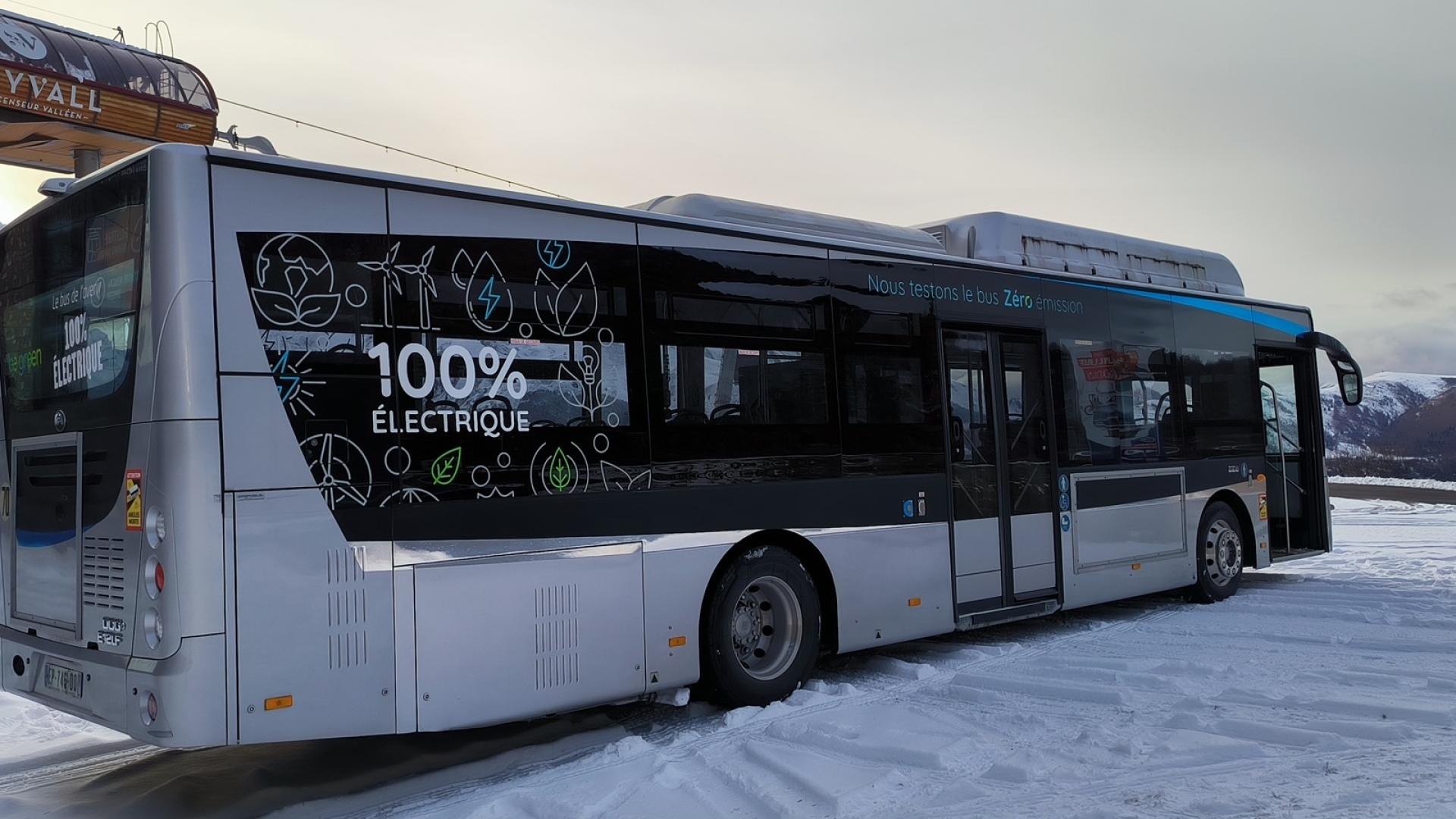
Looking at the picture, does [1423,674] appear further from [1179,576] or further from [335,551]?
[335,551]

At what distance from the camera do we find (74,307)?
561cm

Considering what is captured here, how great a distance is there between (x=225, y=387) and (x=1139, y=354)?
326 inches

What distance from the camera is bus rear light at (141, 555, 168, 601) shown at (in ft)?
15.9

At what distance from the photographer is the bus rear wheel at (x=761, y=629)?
6.81m

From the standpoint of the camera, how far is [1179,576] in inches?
419

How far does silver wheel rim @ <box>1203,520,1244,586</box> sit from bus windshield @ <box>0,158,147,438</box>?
9.79 m

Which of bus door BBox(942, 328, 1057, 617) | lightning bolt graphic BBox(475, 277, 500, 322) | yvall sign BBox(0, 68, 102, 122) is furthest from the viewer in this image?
yvall sign BBox(0, 68, 102, 122)

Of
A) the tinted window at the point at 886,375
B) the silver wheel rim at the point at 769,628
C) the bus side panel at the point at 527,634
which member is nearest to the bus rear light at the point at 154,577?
the bus side panel at the point at 527,634

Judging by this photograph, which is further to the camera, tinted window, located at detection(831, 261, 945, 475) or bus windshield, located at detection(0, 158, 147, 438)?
tinted window, located at detection(831, 261, 945, 475)

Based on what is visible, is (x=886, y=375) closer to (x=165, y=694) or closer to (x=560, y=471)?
(x=560, y=471)

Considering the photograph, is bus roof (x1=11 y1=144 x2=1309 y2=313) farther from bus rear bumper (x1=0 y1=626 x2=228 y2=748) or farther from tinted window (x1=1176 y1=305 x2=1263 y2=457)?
bus rear bumper (x1=0 y1=626 x2=228 y2=748)

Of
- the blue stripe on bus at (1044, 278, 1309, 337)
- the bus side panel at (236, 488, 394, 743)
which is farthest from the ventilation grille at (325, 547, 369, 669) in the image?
the blue stripe on bus at (1044, 278, 1309, 337)

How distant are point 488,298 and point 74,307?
2103 mm

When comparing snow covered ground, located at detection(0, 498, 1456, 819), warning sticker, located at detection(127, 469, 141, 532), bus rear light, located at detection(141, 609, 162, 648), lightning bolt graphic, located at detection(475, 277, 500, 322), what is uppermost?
lightning bolt graphic, located at detection(475, 277, 500, 322)
